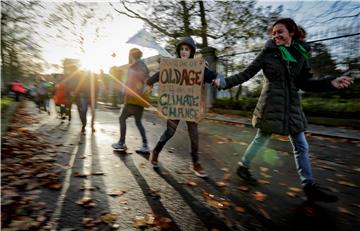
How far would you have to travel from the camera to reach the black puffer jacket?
3.33m

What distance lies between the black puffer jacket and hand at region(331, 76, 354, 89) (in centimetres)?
7

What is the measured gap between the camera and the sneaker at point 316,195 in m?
3.11

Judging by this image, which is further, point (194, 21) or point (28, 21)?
point (194, 21)

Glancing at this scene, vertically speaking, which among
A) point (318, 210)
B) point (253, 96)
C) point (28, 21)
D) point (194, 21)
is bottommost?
point (318, 210)

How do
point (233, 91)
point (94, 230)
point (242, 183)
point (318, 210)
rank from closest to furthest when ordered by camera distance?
point (94, 230)
point (318, 210)
point (242, 183)
point (233, 91)

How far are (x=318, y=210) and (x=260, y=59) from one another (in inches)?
69.8

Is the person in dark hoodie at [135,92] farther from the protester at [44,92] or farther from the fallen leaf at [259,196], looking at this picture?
the protester at [44,92]

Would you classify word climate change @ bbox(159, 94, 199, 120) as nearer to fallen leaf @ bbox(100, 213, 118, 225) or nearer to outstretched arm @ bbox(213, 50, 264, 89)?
outstretched arm @ bbox(213, 50, 264, 89)

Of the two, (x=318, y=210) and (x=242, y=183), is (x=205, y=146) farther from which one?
(x=318, y=210)

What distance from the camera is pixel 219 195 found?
3.27 m

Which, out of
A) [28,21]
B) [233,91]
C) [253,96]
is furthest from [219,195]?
[233,91]

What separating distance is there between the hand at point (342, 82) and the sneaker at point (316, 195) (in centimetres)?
112

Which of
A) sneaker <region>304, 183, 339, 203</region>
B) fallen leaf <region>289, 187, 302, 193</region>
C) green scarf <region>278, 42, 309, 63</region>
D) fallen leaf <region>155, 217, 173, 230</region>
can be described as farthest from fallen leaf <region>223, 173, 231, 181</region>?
green scarf <region>278, 42, 309, 63</region>

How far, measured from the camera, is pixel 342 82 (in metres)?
3.18
